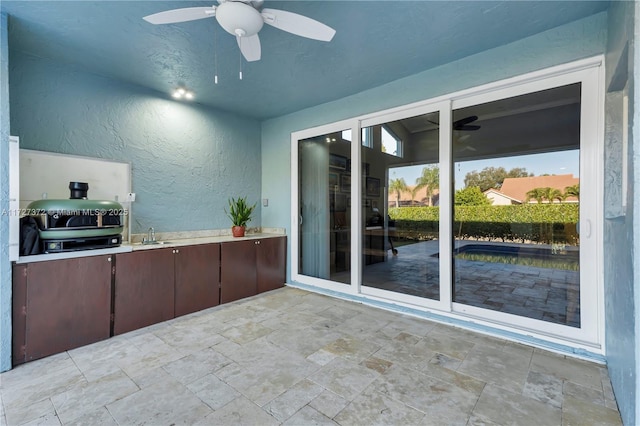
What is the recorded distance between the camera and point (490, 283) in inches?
128

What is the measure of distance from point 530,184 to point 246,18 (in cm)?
283

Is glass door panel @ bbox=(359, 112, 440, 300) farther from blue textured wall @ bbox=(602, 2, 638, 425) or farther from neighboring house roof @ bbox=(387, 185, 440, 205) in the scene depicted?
blue textured wall @ bbox=(602, 2, 638, 425)

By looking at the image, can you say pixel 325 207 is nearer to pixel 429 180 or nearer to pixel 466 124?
pixel 429 180

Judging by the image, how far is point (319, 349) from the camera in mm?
2488

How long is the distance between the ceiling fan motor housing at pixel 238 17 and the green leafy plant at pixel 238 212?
2769mm

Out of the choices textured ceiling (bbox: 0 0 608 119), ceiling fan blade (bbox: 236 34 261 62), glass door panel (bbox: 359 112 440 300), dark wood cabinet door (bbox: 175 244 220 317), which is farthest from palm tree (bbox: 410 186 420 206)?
dark wood cabinet door (bbox: 175 244 220 317)

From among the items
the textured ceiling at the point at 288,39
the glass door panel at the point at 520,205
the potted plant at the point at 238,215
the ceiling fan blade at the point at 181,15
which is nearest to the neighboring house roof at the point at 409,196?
the glass door panel at the point at 520,205

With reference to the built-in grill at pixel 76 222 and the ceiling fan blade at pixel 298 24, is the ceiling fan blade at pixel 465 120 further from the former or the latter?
the built-in grill at pixel 76 222

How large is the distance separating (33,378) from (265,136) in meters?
3.93

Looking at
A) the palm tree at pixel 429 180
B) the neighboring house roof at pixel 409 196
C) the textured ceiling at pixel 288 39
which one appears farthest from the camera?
the neighboring house roof at pixel 409 196

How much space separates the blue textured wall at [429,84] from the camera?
2346mm

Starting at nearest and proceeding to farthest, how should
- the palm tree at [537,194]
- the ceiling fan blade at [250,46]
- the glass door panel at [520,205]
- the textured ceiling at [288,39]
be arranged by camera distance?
1. the ceiling fan blade at [250,46]
2. the textured ceiling at [288,39]
3. the glass door panel at [520,205]
4. the palm tree at [537,194]

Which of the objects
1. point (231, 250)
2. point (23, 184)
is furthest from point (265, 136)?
point (23, 184)

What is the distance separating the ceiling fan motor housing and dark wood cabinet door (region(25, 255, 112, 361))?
2396mm
